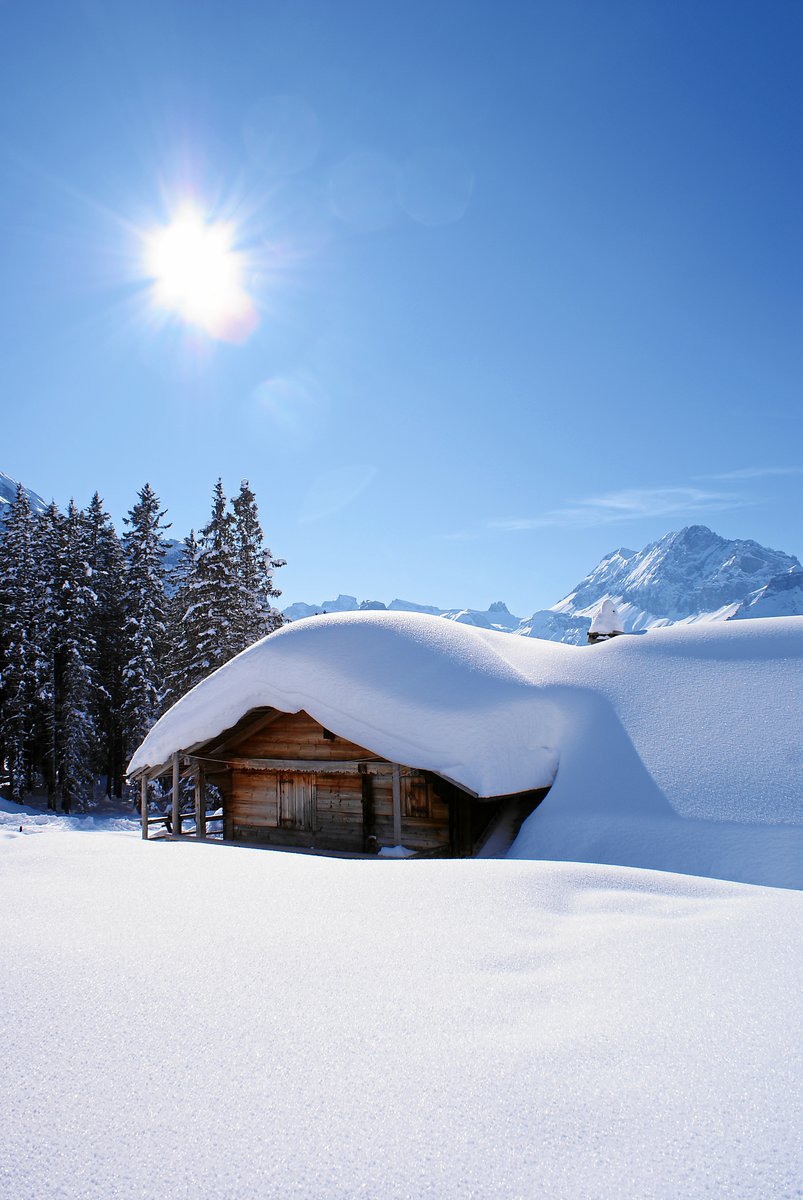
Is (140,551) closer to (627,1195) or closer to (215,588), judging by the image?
(215,588)

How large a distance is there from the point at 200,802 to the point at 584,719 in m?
9.17

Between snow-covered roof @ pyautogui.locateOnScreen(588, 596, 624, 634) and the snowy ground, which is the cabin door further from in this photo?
snow-covered roof @ pyautogui.locateOnScreen(588, 596, 624, 634)

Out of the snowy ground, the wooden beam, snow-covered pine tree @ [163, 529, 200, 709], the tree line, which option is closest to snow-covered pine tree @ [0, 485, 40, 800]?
the tree line

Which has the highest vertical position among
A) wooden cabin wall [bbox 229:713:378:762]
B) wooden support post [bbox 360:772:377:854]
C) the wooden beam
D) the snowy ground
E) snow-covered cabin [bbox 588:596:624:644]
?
snow-covered cabin [bbox 588:596:624:644]

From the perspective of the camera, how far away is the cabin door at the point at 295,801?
14.5m

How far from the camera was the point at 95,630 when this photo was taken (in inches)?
1296

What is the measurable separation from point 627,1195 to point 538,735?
9.45 metres

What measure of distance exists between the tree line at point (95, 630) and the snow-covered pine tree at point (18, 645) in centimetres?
6

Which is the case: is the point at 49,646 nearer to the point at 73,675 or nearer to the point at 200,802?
the point at 73,675

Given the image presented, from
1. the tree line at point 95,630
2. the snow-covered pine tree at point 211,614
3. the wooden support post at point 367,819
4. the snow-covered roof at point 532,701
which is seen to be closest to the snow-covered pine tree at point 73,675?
the tree line at point 95,630

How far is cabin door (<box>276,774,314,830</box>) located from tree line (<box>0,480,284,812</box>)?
1014 cm

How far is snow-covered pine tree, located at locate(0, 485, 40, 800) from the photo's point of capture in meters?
28.6

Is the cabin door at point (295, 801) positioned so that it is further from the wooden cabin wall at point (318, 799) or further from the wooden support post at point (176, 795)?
the wooden support post at point (176, 795)

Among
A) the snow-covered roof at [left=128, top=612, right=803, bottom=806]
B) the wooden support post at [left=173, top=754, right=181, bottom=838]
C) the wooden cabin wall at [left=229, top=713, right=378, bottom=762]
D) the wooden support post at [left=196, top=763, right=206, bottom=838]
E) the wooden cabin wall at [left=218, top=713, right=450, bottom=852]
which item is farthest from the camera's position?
the wooden support post at [left=196, top=763, right=206, bottom=838]
